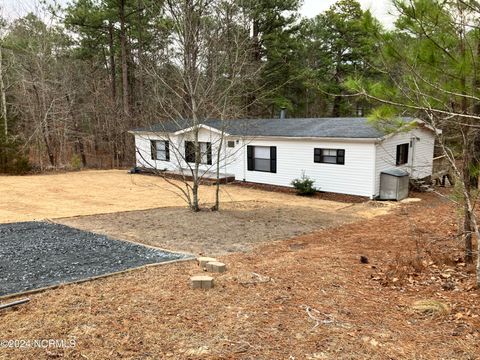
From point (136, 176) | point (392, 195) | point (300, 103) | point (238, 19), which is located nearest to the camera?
point (238, 19)

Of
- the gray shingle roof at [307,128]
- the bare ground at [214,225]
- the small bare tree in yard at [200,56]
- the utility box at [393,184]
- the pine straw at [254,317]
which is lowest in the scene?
the bare ground at [214,225]

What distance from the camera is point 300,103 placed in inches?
1153

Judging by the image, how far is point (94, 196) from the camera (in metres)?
13.6

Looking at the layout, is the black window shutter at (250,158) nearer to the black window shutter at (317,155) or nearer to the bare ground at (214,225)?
the black window shutter at (317,155)

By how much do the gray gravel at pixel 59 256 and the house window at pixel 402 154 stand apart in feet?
38.3

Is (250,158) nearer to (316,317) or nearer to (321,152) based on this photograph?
(321,152)

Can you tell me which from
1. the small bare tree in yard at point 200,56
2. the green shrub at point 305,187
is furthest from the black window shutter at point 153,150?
the green shrub at point 305,187

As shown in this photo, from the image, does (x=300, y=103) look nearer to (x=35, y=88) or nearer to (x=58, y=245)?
(x=35, y=88)

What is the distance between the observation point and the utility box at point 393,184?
531 inches

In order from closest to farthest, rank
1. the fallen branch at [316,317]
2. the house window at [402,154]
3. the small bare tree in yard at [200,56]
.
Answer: the fallen branch at [316,317]
the small bare tree in yard at [200,56]
the house window at [402,154]

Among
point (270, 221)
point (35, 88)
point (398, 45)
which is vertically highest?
point (35, 88)

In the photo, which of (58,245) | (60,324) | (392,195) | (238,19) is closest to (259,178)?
(392,195)

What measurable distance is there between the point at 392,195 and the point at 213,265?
996cm

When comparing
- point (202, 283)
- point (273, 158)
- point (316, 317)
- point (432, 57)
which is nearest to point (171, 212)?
point (202, 283)
